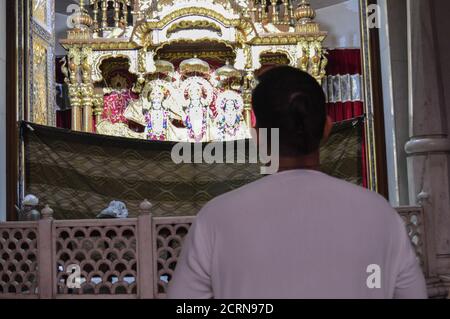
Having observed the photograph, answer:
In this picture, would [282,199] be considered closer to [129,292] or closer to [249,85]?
[129,292]

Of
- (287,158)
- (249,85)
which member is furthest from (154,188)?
(287,158)

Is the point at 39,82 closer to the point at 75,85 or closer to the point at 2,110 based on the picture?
the point at 75,85

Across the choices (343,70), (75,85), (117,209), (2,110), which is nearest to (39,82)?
(75,85)

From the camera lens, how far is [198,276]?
1.26 meters

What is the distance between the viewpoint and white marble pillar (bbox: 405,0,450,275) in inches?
168

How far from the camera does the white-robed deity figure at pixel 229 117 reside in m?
8.85

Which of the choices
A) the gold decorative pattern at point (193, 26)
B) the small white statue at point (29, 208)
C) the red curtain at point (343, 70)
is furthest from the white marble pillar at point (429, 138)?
the red curtain at point (343, 70)

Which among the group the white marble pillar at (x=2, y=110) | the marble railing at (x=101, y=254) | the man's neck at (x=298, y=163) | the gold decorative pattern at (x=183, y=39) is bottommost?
the marble railing at (x=101, y=254)

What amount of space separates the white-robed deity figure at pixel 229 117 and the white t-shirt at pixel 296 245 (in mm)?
7527

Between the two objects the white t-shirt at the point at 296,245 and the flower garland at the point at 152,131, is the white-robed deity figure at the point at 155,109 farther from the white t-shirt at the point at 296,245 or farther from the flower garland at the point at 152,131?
the white t-shirt at the point at 296,245

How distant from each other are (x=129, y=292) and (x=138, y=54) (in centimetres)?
487

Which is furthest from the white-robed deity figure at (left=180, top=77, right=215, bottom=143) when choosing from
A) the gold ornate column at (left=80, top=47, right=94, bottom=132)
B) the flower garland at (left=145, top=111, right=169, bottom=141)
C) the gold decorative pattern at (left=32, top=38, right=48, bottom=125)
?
the gold decorative pattern at (left=32, top=38, right=48, bottom=125)
